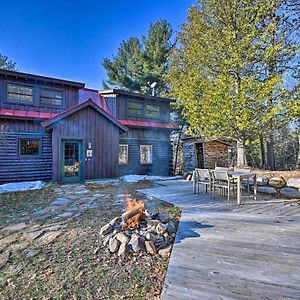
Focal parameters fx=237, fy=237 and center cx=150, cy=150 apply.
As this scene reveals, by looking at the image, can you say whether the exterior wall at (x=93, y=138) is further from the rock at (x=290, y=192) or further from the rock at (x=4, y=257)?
the rock at (x=290, y=192)

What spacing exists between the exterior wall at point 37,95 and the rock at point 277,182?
9888mm

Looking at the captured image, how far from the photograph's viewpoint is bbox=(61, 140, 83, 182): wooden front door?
35.7 ft

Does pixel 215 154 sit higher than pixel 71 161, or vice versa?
pixel 215 154

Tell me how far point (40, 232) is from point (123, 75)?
Result: 69.6ft

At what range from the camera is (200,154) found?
1501 centimetres

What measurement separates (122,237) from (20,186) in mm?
7650

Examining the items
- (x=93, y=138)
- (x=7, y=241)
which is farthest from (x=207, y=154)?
(x=7, y=241)

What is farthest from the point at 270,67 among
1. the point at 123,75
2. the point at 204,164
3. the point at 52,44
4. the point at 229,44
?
the point at 123,75

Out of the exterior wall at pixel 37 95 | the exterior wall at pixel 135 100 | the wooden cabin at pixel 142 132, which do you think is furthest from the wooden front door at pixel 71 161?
the exterior wall at pixel 135 100

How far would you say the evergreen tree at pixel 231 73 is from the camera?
8.76 meters

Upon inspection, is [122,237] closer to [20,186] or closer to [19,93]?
[20,186]

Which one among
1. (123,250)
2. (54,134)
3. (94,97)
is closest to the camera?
(123,250)

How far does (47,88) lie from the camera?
38.2 ft

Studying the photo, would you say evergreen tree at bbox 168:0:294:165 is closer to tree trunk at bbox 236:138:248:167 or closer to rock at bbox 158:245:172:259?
tree trunk at bbox 236:138:248:167
